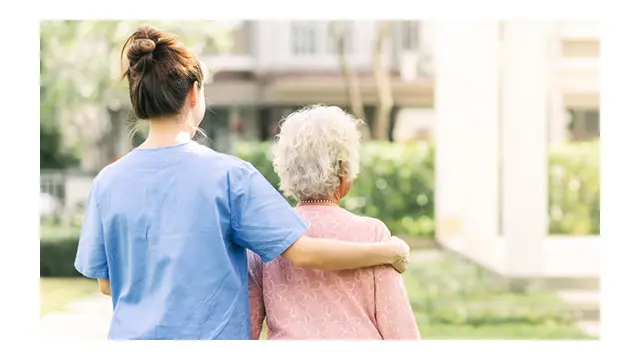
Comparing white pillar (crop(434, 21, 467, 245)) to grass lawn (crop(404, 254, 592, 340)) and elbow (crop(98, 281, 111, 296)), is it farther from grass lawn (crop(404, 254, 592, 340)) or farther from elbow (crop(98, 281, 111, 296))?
elbow (crop(98, 281, 111, 296))

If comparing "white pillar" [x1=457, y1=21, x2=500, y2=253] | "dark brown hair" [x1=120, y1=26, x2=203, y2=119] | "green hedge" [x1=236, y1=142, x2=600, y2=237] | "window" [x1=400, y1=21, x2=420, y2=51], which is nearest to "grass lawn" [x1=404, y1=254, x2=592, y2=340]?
"white pillar" [x1=457, y1=21, x2=500, y2=253]

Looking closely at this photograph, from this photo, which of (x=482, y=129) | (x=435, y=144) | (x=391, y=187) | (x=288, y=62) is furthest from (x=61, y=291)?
(x=288, y=62)

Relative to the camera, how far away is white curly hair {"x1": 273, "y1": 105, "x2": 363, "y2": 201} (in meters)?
2.58

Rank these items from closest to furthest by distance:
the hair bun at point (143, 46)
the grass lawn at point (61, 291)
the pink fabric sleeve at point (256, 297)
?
the hair bun at point (143, 46) → the pink fabric sleeve at point (256, 297) → the grass lawn at point (61, 291)

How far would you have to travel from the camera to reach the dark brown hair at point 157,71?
2416mm

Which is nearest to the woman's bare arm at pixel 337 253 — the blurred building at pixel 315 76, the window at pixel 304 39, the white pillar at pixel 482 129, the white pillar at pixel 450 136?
the white pillar at pixel 482 129

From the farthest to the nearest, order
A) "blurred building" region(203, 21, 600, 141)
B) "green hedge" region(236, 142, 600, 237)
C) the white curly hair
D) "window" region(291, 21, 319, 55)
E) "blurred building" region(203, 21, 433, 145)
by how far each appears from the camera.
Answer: "window" region(291, 21, 319, 55), "blurred building" region(203, 21, 433, 145), "blurred building" region(203, 21, 600, 141), "green hedge" region(236, 142, 600, 237), the white curly hair

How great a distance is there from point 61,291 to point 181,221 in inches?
323

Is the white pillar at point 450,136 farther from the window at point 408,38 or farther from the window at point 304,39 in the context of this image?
the window at point 304,39

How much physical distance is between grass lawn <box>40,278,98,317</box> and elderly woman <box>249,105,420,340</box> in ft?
21.0

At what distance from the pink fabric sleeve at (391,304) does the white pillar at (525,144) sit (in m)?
6.36

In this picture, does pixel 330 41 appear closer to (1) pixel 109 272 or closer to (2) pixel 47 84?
(2) pixel 47 84

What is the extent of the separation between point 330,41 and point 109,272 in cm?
2149

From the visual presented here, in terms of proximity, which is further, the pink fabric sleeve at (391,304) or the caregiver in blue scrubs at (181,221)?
the pink fabric sleeve at (391,304)
